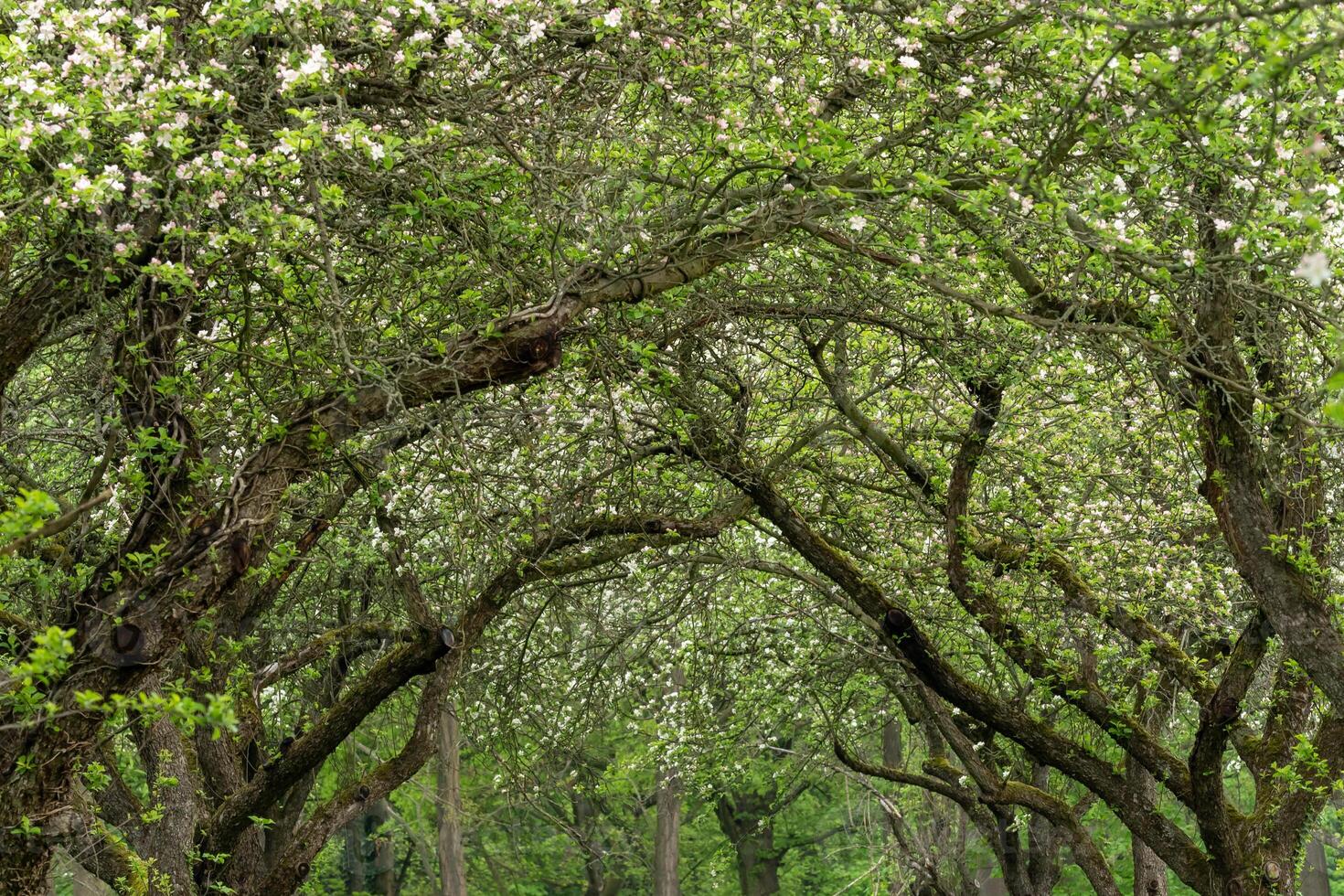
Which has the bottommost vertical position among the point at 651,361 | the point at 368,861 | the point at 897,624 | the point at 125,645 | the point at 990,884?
the point at 125,645

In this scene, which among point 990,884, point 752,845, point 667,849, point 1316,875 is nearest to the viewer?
point 990,884

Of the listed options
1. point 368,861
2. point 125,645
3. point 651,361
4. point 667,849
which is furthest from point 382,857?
point 125,645

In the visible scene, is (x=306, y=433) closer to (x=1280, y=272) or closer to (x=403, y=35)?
(x=403, y=35)

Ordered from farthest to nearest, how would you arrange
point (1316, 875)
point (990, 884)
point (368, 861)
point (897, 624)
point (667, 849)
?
point (368, 861)
point (1316, 875)
point (667, 849)
point (990, 884)
point (897, 624)

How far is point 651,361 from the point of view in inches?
330

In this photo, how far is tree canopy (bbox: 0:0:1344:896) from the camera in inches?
239

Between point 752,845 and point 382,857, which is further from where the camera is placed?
point 752,845

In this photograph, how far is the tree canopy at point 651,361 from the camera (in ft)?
19.9

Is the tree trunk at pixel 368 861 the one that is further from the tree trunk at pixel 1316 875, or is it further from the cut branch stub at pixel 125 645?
the cut branch stub at pixel 125 645

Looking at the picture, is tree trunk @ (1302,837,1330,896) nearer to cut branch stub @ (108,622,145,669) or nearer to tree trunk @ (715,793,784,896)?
tree trunk @ (715,793,784,896)

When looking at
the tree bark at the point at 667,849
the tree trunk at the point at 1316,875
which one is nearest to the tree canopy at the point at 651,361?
the tree bark at the point at 667,849

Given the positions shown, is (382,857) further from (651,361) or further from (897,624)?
(651,361)

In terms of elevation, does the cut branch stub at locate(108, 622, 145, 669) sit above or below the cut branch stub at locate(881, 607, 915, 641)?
below

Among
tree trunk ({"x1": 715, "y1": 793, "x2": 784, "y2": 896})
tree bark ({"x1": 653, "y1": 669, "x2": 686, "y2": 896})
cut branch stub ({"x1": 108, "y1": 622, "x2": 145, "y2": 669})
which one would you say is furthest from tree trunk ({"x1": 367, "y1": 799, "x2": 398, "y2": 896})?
cut branch stub ({"x1": 108, "y1": 622, "x2": 145, "y2": 669})
